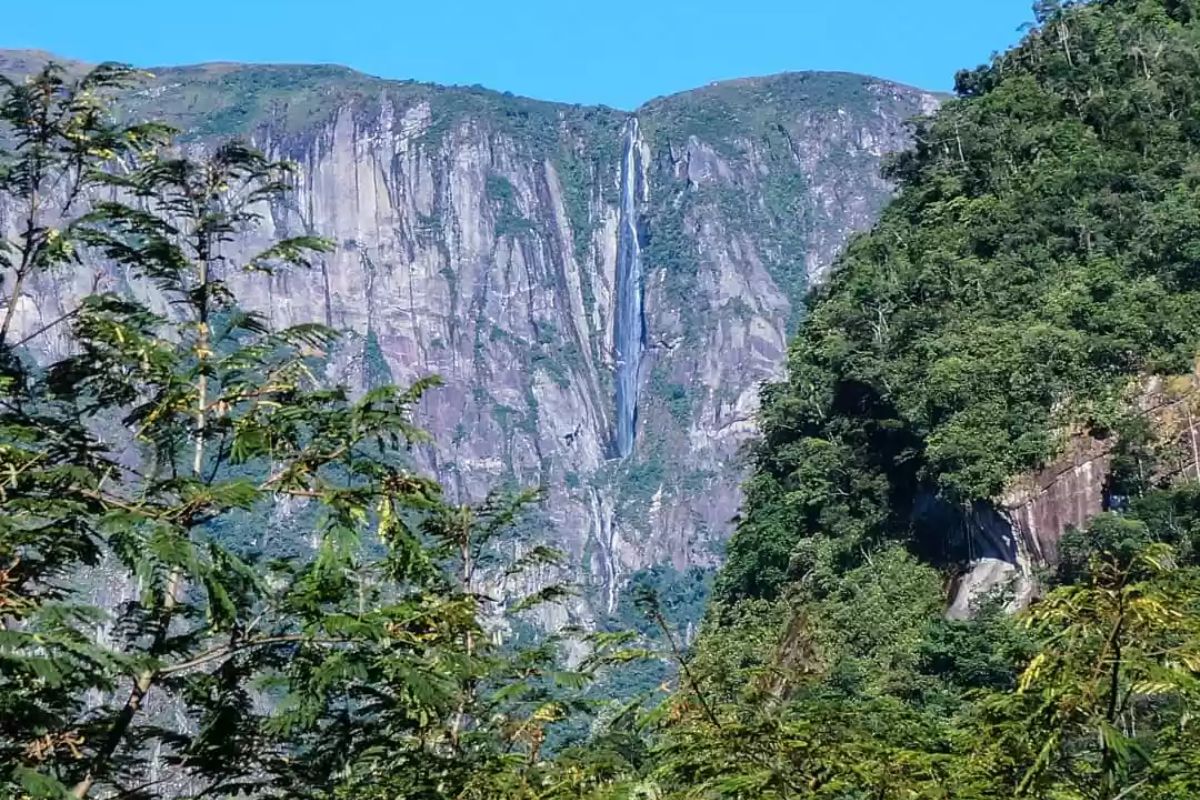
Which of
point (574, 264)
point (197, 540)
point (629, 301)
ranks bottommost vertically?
point (197, 540)

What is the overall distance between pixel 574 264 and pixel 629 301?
701 centimetres

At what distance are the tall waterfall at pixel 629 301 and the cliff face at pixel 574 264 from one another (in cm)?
23

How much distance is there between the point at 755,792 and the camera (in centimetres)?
409

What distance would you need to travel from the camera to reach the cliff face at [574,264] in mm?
139875

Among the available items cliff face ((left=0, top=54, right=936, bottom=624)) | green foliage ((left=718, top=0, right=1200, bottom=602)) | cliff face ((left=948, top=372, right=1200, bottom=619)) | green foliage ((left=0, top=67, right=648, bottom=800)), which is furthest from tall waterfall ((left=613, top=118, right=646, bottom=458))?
green foliage ((left=0, top=67, right=648, bottom=800))

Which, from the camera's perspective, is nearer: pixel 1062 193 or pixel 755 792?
pixel 755 792

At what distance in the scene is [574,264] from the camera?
158750mm

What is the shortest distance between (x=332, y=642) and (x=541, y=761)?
143 cm

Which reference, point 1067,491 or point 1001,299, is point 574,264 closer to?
point 1001,299

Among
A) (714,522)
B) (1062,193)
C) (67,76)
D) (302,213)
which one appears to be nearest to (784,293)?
(714,522)

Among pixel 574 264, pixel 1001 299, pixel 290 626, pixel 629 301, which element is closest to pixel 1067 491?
pixel 1001 299

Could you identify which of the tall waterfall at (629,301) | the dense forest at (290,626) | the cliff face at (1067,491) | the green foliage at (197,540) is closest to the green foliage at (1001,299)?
the cliff face at (1067,491)

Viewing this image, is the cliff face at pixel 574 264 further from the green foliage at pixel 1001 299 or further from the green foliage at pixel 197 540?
the green foliage at pixel 197 540

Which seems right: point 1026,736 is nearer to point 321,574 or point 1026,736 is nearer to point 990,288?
point 321,574
